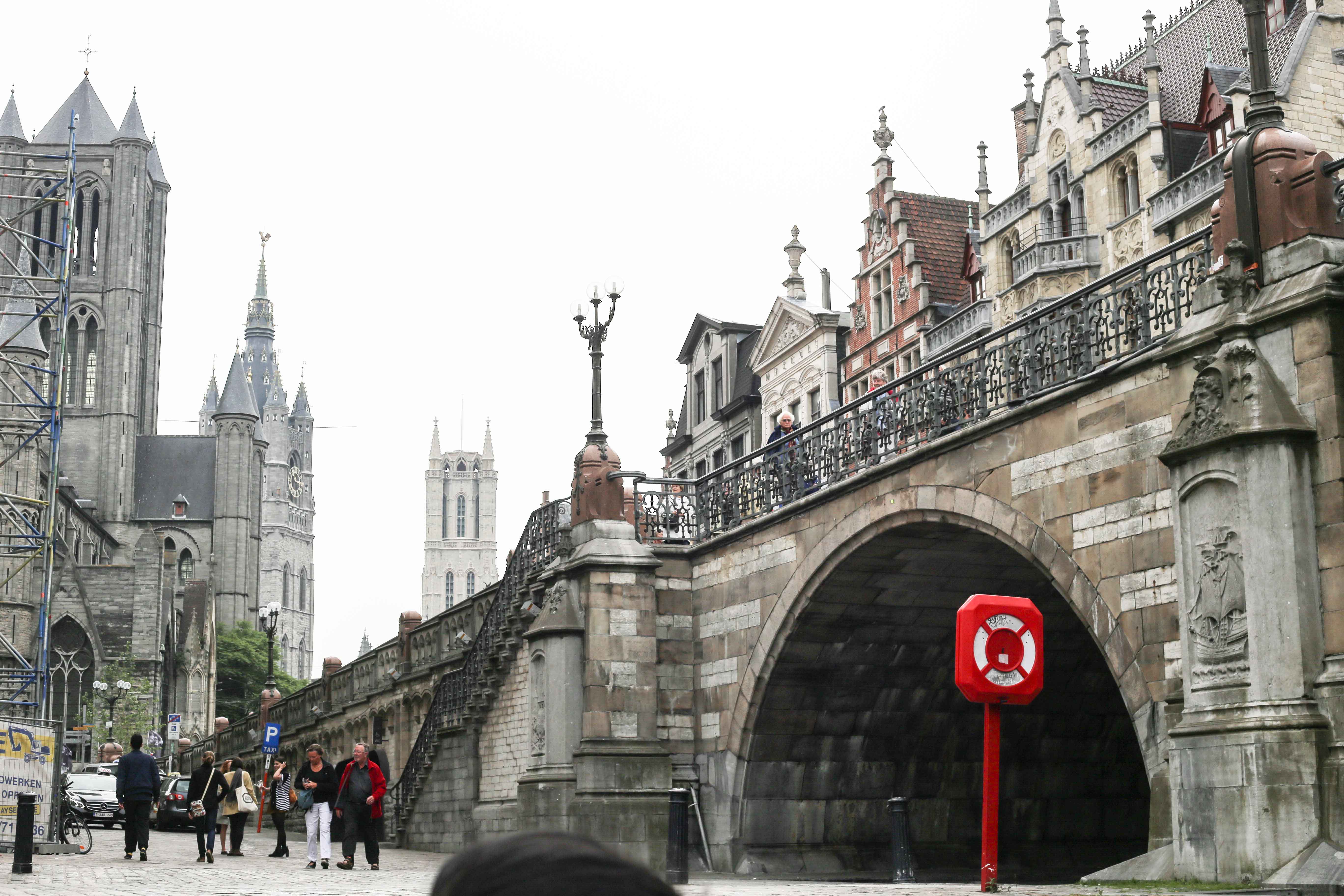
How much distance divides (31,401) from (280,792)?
54.8 meters

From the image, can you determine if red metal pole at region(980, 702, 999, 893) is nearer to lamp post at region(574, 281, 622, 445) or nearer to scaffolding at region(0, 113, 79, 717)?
lamp post at region(574, 281, 622, 445)

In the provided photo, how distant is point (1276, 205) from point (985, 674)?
4476mm

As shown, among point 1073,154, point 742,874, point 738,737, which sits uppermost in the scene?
point 1073,154

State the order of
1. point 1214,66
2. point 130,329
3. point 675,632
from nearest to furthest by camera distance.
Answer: point 675,632 → point 1214,66 → point 130,329

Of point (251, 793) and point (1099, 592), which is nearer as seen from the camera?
point (1099, 592)

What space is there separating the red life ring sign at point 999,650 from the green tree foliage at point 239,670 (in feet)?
317

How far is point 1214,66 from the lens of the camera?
30.5 meters

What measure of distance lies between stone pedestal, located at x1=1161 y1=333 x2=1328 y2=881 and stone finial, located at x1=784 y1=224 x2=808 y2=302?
27518mm

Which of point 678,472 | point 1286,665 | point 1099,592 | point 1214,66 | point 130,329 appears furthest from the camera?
point 130,329

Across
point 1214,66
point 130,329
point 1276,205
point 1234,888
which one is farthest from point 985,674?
point 130,329

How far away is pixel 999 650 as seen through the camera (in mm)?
10266

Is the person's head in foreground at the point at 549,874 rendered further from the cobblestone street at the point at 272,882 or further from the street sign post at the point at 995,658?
the cobblestone street at the point at 272,882

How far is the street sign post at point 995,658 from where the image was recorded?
10109 millimetres

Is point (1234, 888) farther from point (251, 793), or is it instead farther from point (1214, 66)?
point (1214, 66)
